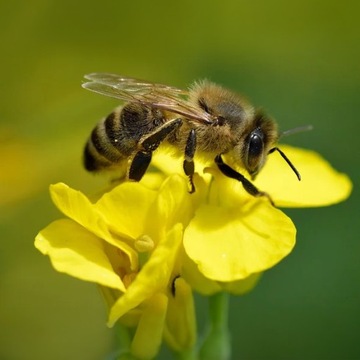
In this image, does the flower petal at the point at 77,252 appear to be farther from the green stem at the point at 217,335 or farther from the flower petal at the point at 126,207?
the green stem at the point at 217,335

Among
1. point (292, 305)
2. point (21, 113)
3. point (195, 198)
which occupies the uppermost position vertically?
point (195, 198)

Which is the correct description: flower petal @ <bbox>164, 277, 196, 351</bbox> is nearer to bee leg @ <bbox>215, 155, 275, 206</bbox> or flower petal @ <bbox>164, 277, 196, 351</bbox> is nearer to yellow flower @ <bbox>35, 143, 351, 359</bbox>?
yellow flower @ <bbox>35, 143, 351, 359</bbox>

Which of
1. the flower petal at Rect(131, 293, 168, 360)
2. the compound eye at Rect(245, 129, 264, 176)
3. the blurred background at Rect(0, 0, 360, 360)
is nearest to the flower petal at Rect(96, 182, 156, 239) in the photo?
the flower petal at Rect(131, 293, 168, 360)

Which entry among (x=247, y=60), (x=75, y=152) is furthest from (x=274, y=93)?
(x=75, y=152)

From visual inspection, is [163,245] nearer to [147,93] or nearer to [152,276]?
[152,276]

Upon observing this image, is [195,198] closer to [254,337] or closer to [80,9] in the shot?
[254,337]

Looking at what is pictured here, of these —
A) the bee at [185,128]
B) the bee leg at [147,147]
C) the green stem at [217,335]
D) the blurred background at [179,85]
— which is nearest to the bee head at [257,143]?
the bee at [185,128]
